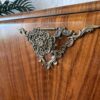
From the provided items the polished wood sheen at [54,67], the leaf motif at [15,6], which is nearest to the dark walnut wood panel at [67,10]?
the polished wood sheen at [54,67]

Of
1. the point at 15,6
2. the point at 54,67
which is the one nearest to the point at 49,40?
the point at 54,67

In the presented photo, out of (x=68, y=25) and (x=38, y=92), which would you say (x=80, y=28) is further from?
(x=38, y=92)

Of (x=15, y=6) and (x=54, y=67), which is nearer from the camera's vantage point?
(x=54, y=67)

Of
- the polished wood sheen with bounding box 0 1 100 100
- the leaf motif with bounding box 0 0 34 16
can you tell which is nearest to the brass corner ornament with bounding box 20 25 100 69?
the polished wood sheen with bounding box 0 1 100 100

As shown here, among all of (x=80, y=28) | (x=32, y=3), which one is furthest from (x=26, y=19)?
(x=32, y=3)

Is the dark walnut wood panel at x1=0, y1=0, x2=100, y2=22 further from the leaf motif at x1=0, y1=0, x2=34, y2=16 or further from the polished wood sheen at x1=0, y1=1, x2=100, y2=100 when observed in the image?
the leaf motif at x1=0, y1=0, x2=34, y2=16

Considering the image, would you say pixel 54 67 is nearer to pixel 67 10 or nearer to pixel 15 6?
pixel 67 10

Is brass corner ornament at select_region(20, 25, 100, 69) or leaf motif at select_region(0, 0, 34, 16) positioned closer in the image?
brass corner ornament at select_region(20, 25, 100, 69)
